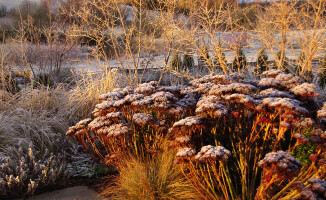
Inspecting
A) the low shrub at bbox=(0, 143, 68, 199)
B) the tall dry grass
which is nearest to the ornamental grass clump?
the tall dry grass

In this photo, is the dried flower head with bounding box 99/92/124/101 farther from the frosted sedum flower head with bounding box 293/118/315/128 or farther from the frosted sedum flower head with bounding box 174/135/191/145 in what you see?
the frosted sedum flower head with bounding box 293/118/315/128

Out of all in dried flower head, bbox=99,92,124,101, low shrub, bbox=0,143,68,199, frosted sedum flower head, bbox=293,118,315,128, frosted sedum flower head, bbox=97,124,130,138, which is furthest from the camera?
dried flower head, bbox=99,92,124,101

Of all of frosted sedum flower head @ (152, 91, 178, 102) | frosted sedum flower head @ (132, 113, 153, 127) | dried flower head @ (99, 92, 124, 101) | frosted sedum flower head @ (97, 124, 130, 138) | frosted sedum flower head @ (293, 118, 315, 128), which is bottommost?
frosted sedum flower head @ (97, 124, 130, 138)

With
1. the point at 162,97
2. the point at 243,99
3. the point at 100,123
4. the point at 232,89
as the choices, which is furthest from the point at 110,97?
the point at 243,99

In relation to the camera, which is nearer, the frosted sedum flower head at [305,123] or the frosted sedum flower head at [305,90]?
the frosted sedum flower head at [305,123]

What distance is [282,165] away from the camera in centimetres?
181

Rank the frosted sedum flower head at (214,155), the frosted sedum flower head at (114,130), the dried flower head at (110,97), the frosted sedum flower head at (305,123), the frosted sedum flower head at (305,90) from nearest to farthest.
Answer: the frosted sedum flower head at (214,155)
the frosted sedum flower head at (305,123)
the frosted sedum flower head at (305,90)
the frosted sedum flower head at (114,130)
the dried flower head at (110,97)

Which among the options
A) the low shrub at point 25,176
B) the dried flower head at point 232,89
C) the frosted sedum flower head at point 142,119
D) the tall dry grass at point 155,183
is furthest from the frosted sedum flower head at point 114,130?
the dried flower head at point 232,89

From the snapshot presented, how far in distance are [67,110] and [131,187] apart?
2562 mm

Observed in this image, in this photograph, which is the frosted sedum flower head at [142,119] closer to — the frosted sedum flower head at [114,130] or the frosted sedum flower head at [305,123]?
the frosted sedum flower head at [114,130]

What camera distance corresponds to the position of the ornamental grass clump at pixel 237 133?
208 centimetres

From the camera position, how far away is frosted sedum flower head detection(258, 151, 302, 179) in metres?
1.81

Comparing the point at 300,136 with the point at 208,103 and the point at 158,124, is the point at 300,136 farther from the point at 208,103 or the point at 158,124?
the point at 158,124

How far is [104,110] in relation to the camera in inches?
123
